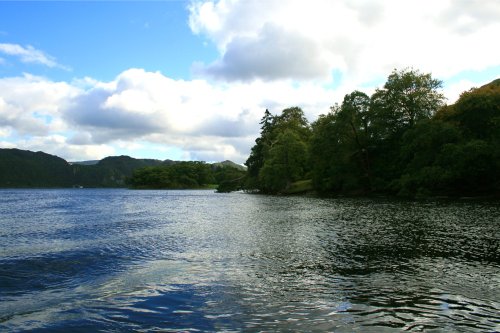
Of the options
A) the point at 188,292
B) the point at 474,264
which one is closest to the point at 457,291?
the point at 474,264

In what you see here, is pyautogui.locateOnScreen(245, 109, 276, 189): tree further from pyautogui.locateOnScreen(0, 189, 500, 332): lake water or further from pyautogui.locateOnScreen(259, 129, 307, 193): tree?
pyautogui.locateOnScreen(0, 189, 500, 332): lake water

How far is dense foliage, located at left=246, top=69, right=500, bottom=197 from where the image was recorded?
222 ft

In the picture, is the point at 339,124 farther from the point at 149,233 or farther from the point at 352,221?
the point at 149,233

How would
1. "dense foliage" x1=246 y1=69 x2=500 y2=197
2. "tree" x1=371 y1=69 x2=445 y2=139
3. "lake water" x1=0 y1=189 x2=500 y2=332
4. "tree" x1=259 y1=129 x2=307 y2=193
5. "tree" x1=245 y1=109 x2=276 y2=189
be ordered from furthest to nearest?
"tree" x1=245 y1=109 x2=276 y2=189
"tree" x1=259 y1=129 x2=307 y2=193
"tree" x1=371 y1=69 x2=445 y2=139
"dense foliage" x1=246 y1=69 x2=500 y2=197
"lake water" x1=0 y1=189 x2=500 y2=332

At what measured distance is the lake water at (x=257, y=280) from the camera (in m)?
11.6

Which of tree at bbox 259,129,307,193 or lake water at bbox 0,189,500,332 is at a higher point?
tree at bbox 259,129,307,193

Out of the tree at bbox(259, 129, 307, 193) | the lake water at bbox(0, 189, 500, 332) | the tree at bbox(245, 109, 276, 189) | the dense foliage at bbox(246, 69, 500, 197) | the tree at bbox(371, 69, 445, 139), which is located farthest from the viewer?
the tree at bbox(245, 109, 276, 189)

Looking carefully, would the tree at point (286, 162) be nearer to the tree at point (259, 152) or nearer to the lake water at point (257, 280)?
the tree at point (259, 152)

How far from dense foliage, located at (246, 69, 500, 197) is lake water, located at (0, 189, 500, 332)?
39.7 m

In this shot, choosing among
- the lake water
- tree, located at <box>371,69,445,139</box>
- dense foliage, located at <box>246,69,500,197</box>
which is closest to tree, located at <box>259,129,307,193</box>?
dense foliage, located at <box>246,69,500,197</box>

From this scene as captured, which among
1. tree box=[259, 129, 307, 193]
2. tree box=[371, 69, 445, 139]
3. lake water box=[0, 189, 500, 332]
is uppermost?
tree box=[371, 69, 445, 139]

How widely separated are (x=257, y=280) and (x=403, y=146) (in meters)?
69.1

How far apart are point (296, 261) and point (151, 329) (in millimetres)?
11352

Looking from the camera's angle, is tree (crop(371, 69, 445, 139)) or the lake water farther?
tree (crop(371, 69, 445, 139))
